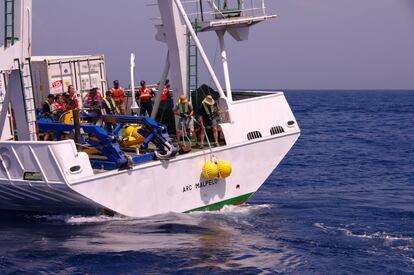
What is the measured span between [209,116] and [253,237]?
4387mm

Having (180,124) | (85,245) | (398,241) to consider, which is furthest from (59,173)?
(398,241)

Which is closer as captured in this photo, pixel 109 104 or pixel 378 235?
pixel 378 235

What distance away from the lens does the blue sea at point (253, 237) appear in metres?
14.8

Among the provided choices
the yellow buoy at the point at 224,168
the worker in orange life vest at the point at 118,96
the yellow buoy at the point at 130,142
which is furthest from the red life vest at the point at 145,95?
the yellow buoy at the point at 224,168

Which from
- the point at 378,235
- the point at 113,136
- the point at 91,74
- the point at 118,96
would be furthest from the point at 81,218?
the point at 91,74

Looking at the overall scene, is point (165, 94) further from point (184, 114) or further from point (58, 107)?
point (58, 107)

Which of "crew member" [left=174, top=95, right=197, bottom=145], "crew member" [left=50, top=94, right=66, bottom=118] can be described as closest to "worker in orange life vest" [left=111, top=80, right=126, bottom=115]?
"crew member" [left=50, top=94, right=66, bottom=118]

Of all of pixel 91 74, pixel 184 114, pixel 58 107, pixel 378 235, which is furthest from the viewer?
pixel 91 74

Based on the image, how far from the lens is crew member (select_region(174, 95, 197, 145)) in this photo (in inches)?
796

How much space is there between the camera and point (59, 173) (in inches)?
659

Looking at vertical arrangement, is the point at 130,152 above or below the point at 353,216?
above

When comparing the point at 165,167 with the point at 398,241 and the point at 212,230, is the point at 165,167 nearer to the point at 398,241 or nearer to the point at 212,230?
the point at 212,230

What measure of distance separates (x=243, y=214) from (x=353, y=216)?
2.66 m

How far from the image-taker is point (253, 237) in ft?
56.7
